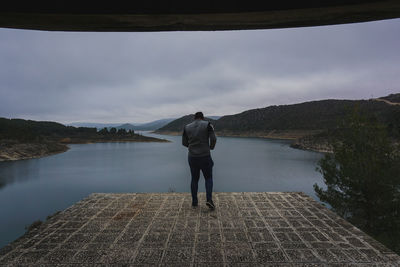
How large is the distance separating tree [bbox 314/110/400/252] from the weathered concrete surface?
8513 mm

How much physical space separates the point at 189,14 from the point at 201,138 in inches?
101

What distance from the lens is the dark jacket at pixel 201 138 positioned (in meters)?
4.07

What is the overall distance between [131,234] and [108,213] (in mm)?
1175

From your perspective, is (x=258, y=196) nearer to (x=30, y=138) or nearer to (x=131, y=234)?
(x=131, y=234)

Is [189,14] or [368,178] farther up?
[189,14]

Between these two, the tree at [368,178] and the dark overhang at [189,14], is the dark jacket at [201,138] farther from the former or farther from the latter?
the tree at [368,178]

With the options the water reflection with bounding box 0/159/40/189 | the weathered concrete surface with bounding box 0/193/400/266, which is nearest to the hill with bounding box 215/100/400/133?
the weathered concrete surface with bounding box 0/193/400/266

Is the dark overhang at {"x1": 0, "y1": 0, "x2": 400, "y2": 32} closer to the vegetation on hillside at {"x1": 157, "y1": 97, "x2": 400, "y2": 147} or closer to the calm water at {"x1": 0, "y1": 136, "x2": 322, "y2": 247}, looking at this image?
the calm water at {"x1": 0, "y1": 136, "x2": 322, "y2": 247}

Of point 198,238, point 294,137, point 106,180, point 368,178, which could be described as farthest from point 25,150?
point 294,137

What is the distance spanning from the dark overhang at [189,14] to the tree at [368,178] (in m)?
11.7

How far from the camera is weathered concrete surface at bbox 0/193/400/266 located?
267cm

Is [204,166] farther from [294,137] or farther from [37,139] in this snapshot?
[294,137]

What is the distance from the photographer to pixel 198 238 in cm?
316

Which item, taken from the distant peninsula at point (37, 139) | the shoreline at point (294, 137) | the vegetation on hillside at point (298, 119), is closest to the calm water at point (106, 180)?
the distant peninsula at point (37, 139)
